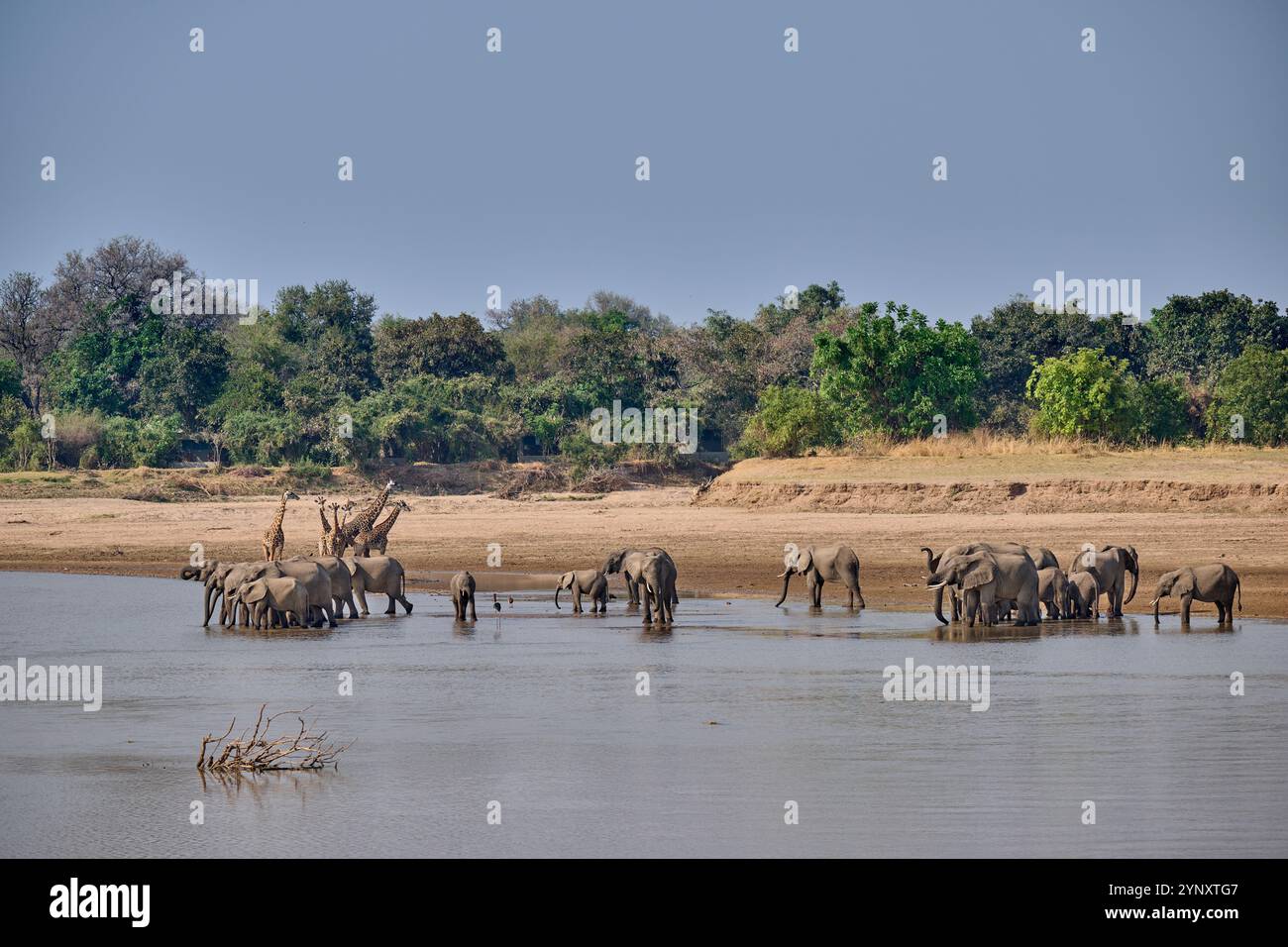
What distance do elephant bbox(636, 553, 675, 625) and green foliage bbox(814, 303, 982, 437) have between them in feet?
83.2

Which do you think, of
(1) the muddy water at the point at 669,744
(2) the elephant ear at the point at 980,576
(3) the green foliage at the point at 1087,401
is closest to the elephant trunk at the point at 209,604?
(1) the muddy water at the point at 669,744

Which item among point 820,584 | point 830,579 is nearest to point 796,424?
point 820,584

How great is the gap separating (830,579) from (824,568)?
0.21m

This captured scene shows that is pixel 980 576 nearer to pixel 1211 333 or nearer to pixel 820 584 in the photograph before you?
pixel 820 584

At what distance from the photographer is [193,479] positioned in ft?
162

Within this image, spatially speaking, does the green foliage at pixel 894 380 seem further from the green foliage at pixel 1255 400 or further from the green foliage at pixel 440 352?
the green foliage at pixel 440 352

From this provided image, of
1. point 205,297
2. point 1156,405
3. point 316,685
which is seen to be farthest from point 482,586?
point 205,297

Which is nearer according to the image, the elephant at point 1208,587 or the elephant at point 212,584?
the elephant at point 1208,587

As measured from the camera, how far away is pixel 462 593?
23500 mm

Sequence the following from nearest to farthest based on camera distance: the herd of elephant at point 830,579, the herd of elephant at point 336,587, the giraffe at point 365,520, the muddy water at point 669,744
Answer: the muddy water at point 669,744 < the herd of elephant at point 830,579 < the herd of elephant at point 336,587 < the giraffe at point 365,520

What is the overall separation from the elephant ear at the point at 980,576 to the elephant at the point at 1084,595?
158 cm

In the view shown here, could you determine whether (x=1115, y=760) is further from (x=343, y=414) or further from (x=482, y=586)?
(x=343, y=414)

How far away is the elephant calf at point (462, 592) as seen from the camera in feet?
76.8
